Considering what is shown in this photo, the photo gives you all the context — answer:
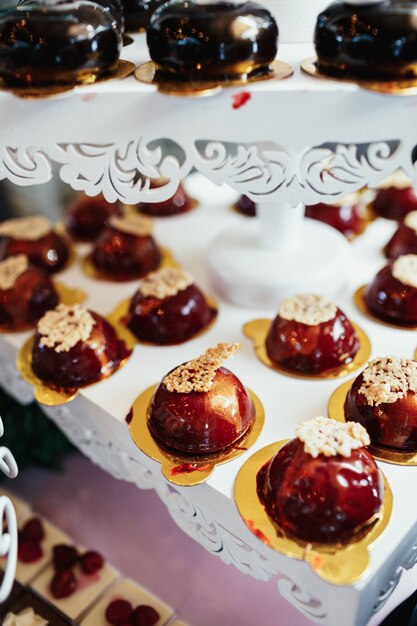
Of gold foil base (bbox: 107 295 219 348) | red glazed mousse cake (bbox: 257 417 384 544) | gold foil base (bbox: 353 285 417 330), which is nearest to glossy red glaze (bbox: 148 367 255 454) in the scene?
red glazed mousse cake (bbox: 257 417 384 544)

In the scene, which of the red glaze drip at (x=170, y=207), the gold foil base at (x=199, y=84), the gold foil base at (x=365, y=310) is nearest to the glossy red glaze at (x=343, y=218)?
the gold foil base at (x=365, y=310)

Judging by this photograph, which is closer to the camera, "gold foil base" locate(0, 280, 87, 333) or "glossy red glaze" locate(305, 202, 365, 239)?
"gold foil base" locate(0, 280, 87, 333)

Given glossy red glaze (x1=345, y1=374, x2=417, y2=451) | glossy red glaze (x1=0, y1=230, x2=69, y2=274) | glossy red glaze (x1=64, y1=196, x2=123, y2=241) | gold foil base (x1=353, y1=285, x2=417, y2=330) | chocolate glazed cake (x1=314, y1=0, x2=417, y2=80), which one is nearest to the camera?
chocolate glazed cake (x1=314, y1=0, x2=417, y2=80)

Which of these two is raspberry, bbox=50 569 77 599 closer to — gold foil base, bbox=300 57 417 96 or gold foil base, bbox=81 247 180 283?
gold foil base, bbox=81 247 180 283

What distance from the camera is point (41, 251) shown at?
1.26 metres

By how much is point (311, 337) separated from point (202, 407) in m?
0.22

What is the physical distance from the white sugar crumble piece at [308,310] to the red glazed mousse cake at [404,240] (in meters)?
0.29

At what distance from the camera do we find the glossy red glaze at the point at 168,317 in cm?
102

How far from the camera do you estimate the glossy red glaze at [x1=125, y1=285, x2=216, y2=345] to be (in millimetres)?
1018

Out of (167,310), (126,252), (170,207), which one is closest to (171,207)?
(170,207)

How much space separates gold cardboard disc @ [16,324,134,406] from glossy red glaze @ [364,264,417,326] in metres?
0.42

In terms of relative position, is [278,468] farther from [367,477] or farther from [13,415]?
[13,415]

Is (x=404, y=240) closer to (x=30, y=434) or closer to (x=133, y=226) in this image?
(x=133, y=226)

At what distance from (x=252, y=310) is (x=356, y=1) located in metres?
0.56
